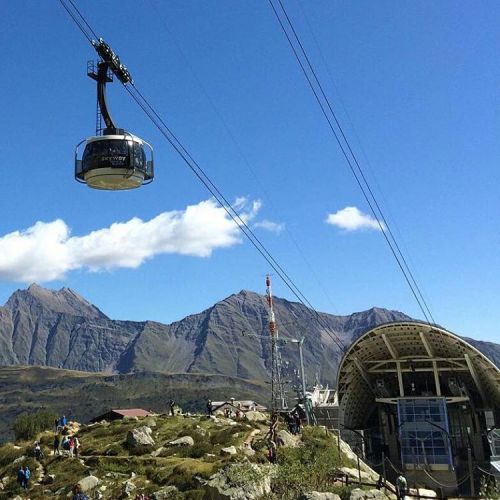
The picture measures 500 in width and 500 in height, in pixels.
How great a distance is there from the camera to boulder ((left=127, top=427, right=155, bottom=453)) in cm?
3731

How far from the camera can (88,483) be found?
3066 cm

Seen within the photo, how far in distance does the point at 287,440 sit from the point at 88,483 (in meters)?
11.9

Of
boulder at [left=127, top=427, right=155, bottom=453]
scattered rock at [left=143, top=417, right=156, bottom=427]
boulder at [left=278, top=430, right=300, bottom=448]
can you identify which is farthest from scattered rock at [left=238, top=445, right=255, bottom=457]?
scattered rock at [left=143, top=417, right=156, bottom=427]

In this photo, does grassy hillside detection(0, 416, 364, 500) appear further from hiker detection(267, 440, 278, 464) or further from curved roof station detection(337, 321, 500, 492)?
curved roof station detection(337, 321, 500, 492)

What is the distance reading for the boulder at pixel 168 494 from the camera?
27.6 m

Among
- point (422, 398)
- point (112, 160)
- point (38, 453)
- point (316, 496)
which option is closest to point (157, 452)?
point (38, 453)

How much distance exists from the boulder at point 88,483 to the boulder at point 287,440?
1090 centimetres

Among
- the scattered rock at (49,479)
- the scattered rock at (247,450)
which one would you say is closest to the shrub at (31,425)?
the scattered rock at (49,479)

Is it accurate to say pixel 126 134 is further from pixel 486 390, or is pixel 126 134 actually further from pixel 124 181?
pixel 486 390

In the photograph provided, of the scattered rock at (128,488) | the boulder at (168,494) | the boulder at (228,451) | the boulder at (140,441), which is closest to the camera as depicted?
the boulder at (168,494)

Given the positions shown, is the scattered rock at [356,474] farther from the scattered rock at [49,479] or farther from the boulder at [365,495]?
the scattered rock at [49,479]

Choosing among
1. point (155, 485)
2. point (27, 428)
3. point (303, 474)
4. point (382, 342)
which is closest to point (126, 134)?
point (303, 474)

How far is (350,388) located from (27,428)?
3554 cm

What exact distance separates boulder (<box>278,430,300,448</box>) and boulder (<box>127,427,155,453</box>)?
8999mm
